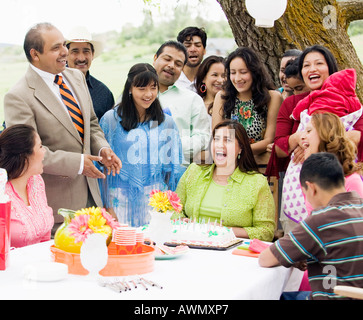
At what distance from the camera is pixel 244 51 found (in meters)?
3.83

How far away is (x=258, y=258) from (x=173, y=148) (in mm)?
1508

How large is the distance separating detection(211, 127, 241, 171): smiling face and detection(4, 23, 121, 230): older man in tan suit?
0.62 m

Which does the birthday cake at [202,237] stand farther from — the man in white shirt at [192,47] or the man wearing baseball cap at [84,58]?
the man in white shirt at [192,47]

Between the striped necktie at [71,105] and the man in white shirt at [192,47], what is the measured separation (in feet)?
5.16

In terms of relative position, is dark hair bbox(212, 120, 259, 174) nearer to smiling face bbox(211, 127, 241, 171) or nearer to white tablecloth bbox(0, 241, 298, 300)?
smiling face bbox(211, 127, 241, 171)

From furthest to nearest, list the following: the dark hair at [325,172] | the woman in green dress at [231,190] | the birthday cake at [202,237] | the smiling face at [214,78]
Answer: the smiling face at [214,78] → the woman in green dress at [231,190] → the birthday cake at [202,237] → the dark hair at [325,172]

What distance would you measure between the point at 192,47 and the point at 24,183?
253 cm

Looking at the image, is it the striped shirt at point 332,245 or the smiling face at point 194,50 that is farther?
the smiling face at point 194,50

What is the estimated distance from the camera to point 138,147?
3576 mm

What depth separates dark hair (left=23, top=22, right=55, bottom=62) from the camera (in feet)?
10.8

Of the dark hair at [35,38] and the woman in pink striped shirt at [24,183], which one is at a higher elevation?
the dark hair at [35,38]

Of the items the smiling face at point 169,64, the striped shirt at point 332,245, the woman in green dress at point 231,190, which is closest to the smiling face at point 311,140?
the woman in green dress at point 231,190

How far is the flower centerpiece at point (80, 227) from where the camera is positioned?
6.59 feet

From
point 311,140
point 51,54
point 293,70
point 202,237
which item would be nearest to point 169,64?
point 293,70
